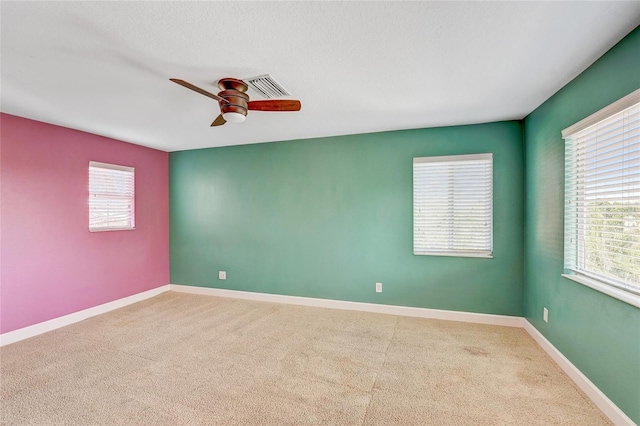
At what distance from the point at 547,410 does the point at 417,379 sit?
82 cm

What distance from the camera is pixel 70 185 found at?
11.4ft

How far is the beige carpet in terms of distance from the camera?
73.8 inches

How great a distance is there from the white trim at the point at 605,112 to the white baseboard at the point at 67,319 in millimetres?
5445

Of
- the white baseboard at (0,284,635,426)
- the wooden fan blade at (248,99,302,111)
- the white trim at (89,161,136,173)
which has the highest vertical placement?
the wooden fan blade at (248,99,302,111)

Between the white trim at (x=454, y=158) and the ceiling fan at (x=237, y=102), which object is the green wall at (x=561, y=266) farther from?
the ceiling fan at (x=237, y=102)

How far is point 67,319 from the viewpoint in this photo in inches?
134

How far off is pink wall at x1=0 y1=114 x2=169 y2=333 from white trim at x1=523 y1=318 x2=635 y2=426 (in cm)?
513

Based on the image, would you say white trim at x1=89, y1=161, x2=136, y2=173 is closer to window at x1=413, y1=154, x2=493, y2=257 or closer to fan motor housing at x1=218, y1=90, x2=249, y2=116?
fan motor housing at x1=218, y1=90, x2=249, y2=116

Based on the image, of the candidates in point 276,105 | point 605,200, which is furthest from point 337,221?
point 605,200

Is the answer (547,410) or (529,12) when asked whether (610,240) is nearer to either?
(547,410)

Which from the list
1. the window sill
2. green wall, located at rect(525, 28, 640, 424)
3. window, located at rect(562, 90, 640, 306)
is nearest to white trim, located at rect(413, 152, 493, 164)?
green wall, located at rect(525, 28, 640, 424)

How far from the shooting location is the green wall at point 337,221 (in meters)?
3.31

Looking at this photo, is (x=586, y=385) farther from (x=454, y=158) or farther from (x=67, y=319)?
(x=67, y=319)

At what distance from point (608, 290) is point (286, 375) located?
232cm
